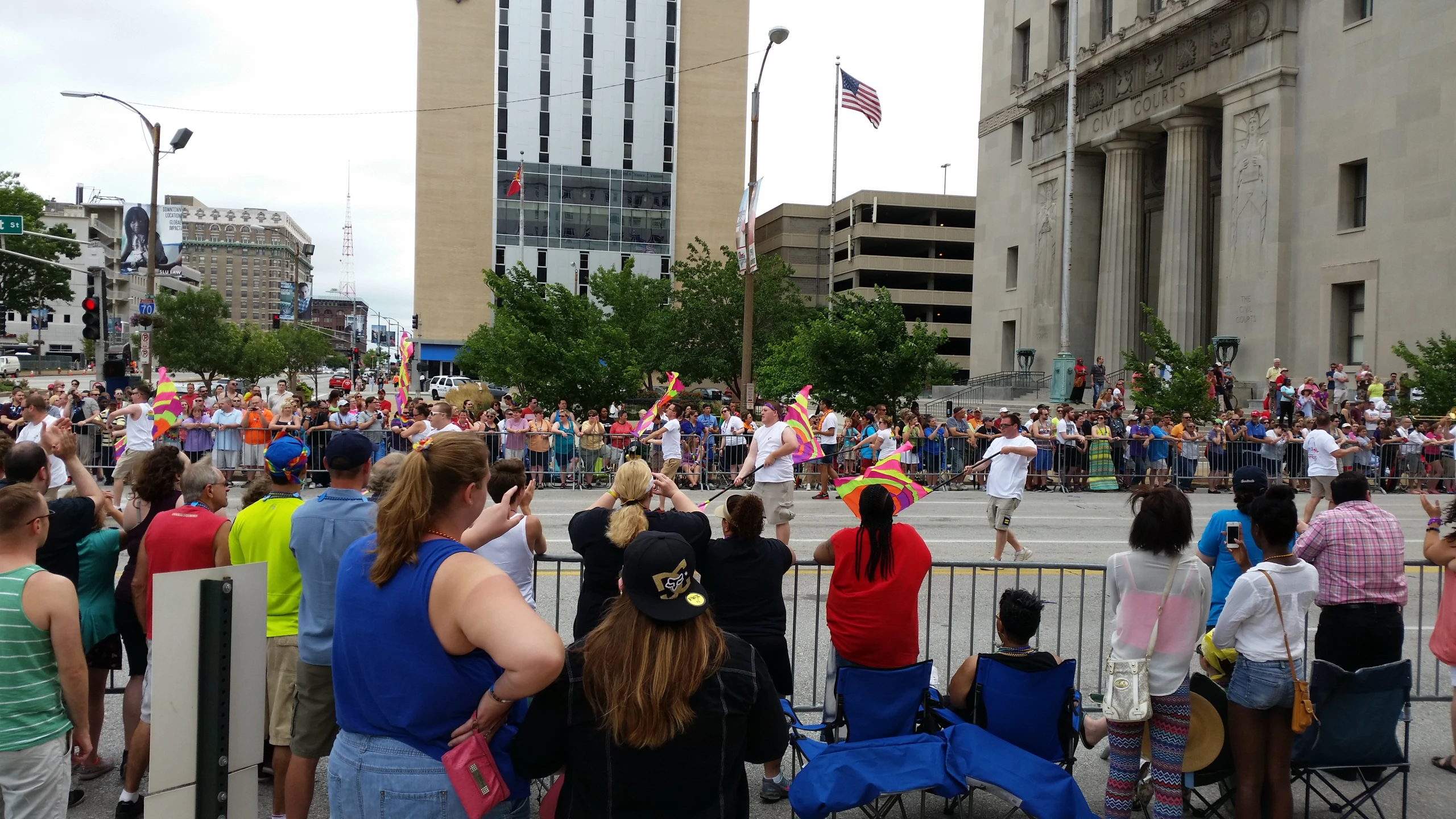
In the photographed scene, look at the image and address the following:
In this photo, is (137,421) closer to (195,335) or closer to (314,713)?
(314,713)

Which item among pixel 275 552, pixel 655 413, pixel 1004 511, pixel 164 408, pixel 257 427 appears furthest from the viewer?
pixel 655 413

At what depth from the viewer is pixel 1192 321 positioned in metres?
37.5

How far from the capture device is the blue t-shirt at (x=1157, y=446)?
21.9 m

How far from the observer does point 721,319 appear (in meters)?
54.8

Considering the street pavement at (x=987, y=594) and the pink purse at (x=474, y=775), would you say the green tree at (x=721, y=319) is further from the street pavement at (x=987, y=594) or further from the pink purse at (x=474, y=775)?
the pink purse at (x=474, y=775)

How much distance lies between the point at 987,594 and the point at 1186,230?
31.4m

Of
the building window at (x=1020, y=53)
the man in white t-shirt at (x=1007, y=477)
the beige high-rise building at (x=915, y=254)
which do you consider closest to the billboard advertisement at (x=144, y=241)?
the man in white t-shirt at (x=1007, y=477)

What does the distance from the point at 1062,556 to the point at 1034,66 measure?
124 feet

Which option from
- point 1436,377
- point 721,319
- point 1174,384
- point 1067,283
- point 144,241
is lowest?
point 1174,384

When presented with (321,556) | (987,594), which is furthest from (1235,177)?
(321,556)

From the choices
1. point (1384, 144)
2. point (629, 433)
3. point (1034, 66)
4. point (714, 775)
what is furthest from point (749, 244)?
point (1034, 66)

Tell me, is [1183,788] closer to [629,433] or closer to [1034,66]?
[629,433]

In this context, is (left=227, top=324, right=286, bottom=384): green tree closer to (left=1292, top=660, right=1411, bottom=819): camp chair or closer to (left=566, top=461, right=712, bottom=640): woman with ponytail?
(left=566, top=461, right=712, bottom=640): woman with ponytail

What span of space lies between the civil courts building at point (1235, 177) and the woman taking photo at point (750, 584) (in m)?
29.7
